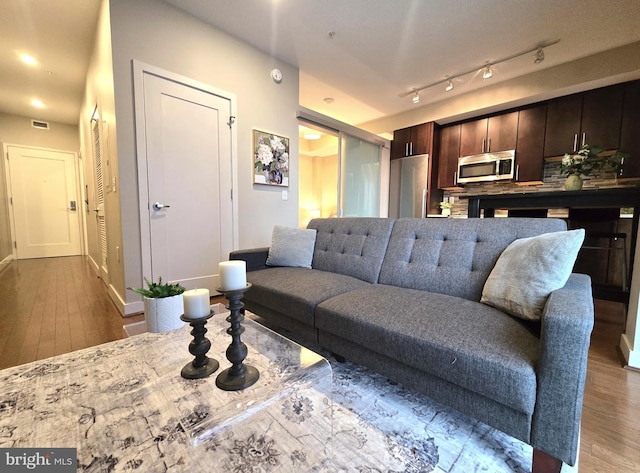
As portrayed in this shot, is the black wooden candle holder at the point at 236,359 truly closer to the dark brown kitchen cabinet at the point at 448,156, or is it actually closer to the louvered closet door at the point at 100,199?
the louvered closet door at the point at 100,199

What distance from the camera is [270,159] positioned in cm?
312

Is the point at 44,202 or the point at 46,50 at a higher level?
the point at 46,50

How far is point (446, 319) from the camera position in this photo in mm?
1082

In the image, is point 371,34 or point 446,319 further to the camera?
point 371,34

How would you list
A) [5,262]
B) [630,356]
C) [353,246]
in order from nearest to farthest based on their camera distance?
[630,356], [353,246], [5,262]

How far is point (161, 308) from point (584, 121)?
4737 mm

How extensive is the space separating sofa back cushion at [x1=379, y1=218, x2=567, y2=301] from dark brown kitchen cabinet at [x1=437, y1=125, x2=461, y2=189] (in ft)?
9.95

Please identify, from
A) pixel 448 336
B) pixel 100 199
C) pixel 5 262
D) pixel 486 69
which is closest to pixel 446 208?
pixel 486 69

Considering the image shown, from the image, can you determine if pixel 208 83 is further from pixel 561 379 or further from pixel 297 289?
pixel 561 379

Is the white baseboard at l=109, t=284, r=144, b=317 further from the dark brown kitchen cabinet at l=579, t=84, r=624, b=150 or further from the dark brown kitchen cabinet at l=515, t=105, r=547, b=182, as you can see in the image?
the dark brown kitchen cabinet at l=579, t=84, r=624, b=150

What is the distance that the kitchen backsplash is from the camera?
3221 mm

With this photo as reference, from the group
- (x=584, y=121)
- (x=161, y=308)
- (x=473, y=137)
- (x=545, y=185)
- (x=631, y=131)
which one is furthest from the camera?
(x=473, y=137)

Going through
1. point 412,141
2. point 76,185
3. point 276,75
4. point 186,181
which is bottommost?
point 186,181

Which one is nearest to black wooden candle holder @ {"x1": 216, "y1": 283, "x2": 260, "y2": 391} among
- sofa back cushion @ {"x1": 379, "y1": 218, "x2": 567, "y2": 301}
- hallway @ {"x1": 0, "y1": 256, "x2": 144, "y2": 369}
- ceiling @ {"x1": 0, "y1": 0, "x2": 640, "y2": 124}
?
sofa back cushion @ {"x1": 379, "y1": 218, "x2": 567, "y2": 301}
